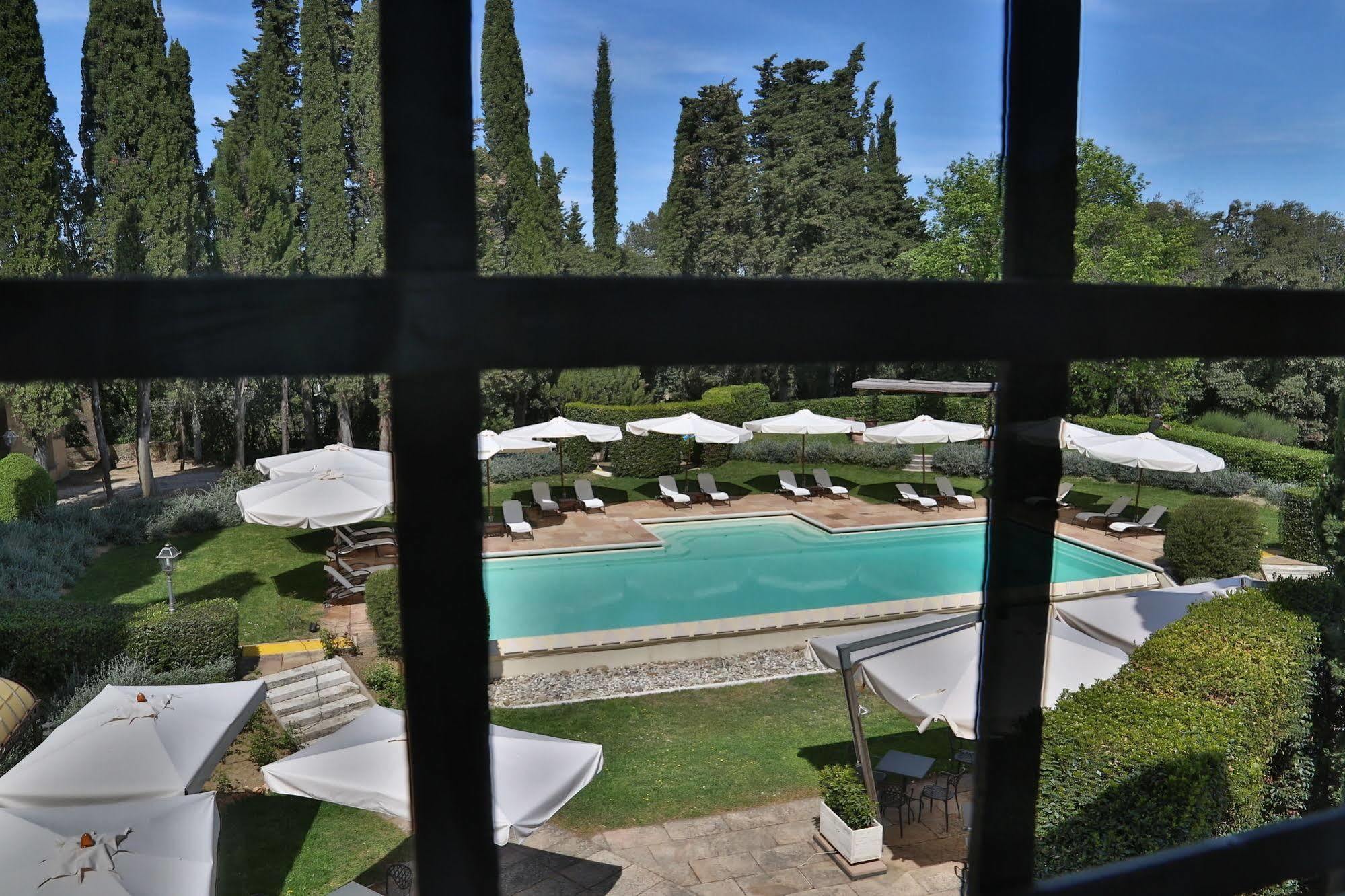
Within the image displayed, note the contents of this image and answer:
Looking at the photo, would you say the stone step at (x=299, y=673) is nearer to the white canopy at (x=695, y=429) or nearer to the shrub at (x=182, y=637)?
the shrub at (x=182, y=637)

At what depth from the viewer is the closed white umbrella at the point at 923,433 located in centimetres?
1695

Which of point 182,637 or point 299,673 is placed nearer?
point 182,637

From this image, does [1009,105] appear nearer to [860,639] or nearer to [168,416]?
[860,639]

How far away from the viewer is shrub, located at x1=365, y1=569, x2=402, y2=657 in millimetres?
9141

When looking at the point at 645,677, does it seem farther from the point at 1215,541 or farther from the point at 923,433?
the point at 923,433

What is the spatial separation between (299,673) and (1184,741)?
718 centimetres

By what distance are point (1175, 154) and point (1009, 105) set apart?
730 mm

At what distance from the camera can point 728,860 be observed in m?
5.95

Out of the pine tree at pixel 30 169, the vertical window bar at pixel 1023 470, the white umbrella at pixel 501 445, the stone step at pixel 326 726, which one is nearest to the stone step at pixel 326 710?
the stone step at pixel 326 726

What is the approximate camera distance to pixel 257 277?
1.25ft

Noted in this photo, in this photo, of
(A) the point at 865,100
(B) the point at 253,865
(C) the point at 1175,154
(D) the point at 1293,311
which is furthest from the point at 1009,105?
(B) the point at 253,865

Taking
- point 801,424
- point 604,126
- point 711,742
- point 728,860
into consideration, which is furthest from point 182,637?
point 801,424

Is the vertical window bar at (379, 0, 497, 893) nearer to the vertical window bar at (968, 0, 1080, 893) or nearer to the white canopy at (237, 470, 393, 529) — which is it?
the vertical window bar at (968, 0, 1080, 893)

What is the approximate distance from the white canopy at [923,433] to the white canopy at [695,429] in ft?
8.29
